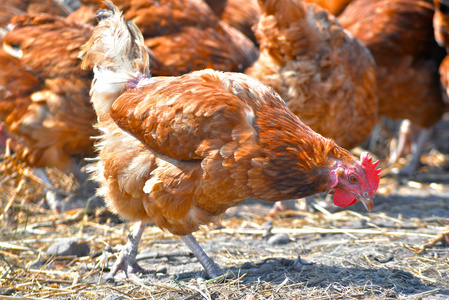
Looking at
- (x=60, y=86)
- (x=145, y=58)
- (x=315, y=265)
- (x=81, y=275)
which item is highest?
(x=145, y=58)

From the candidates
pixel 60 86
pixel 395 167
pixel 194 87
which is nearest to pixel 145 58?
pixel 194 87

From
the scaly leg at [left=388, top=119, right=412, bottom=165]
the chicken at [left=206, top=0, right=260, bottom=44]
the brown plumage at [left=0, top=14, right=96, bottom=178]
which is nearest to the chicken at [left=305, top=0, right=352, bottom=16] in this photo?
the chicken at [left=206, top=0, right=260, bottom=44]

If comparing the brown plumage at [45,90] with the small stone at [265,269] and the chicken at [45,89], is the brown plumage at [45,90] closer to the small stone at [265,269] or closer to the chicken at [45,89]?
the chicken at [45,89]

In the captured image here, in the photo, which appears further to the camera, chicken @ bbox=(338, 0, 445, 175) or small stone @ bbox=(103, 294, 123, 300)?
chicken @ bbox=(338, 0, 445, 175)

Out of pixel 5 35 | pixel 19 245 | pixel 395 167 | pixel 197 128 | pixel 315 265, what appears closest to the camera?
pixel 197 128

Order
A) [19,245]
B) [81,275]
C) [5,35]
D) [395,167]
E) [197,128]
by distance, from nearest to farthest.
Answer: [197,128] → [81,275] → [19,245] → [5,35] → [395,167]

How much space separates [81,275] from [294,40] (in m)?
2.48

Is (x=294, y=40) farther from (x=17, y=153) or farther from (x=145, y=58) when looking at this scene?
(x=17, y=153)

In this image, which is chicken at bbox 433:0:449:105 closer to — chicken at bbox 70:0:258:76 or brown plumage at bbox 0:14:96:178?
chicken at bbox 70:0:258:76

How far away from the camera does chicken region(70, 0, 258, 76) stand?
4.12m

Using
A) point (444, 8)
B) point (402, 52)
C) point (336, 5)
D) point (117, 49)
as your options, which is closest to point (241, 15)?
point (336, 5)

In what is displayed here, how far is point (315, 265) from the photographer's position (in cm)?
300

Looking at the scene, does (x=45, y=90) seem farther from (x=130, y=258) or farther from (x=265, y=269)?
(x=265, y=269)

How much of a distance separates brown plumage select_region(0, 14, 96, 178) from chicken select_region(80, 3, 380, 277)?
125 cm
